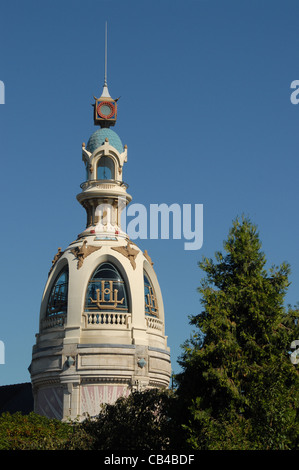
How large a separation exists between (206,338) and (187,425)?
Result: 3622 mm

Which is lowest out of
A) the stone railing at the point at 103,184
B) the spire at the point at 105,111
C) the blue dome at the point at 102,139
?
the stone railing at the point at 103,184

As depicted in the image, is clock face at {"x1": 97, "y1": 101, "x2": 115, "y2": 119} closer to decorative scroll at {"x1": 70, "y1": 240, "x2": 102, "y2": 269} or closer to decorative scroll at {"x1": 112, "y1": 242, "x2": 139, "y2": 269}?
decorative scroll at {"x1": 70, "y1": 240, "x2": 102, "y2": 269}

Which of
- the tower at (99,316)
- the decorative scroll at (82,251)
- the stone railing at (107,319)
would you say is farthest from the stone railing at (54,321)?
the decorative scroll at (82,251)

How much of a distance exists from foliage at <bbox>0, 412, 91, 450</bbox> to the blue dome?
2226cm

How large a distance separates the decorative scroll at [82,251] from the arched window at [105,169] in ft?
19.4

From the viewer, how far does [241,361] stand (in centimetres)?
4028

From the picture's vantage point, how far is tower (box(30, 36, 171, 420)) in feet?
211

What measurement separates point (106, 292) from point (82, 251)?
336 cm

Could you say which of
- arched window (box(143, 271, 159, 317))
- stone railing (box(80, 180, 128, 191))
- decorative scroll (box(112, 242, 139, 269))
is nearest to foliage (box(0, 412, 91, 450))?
arched window (box(143, 271, 159, 317))

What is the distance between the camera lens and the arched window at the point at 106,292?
65750 millimetres

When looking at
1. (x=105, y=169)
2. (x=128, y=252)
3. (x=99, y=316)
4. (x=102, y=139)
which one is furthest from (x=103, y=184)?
(x=99, y=316)

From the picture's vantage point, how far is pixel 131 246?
226 ft

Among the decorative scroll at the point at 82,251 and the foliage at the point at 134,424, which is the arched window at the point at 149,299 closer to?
the decorative scroll at the point at 82,251

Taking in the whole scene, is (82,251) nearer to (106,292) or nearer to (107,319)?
(106,292)
